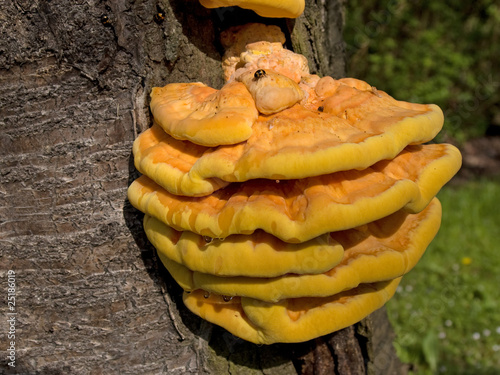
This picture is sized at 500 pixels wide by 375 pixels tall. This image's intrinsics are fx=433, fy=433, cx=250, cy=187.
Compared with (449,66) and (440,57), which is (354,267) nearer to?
(440,57)

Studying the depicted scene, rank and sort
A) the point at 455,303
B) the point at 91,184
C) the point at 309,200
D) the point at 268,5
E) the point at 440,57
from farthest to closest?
the point at 440,57 → the point at 455,303 → the point at 91,184 → the point at 268,5 → the point at 309,200

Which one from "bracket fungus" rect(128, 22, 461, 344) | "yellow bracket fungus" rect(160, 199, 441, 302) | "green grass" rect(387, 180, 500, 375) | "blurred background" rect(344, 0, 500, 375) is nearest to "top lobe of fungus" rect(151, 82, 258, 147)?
"bracket fungus" rect(128, 22, 461, 344)

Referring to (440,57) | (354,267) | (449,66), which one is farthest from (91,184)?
(449,66)

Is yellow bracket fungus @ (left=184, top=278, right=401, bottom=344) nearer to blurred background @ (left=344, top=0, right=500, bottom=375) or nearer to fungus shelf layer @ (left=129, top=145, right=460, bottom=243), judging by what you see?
fungus shelf layer @ (left=129, top=145, right=460, bottom=243)

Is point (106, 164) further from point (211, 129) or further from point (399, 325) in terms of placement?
point (399, 325)

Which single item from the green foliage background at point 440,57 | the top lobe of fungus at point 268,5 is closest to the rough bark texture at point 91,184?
the top lobe of fungus at point 268,5
